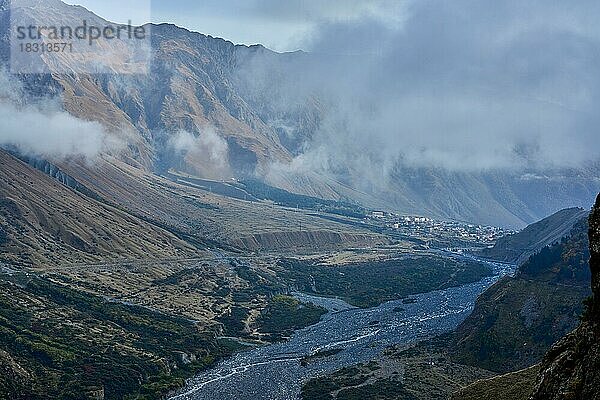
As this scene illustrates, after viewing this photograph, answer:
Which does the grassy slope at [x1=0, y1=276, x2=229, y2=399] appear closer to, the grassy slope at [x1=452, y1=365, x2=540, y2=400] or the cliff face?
the grassy slope at [x1=452, y1=365, x2=540, y2=400]

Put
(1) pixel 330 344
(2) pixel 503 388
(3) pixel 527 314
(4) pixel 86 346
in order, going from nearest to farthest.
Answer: (2) pixel 503 388 < (3) pixel 527 314 < (4) pixel 86 346 < (1) pixel 330 344

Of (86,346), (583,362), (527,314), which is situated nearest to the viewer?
(583,362)

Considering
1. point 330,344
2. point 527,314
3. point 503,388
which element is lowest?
point 330,344

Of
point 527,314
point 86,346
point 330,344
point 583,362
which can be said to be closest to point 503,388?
point 583,362

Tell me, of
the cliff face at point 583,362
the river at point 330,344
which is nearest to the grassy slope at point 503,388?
the cliff face at point 583,362

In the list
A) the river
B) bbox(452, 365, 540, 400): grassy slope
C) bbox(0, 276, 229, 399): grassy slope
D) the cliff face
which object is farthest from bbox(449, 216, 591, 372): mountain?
the cliff face

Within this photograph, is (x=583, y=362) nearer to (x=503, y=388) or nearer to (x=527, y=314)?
(x=503, y=388)
